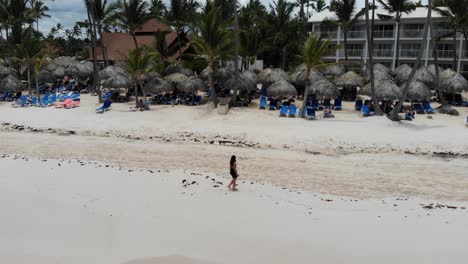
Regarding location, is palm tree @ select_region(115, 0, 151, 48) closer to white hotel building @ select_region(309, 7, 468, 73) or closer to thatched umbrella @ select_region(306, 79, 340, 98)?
thatched umbrella @ select_region(306, 79, 340, 98)

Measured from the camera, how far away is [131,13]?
97.7ft

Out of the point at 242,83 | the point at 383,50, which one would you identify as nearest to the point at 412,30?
the point at 383,50

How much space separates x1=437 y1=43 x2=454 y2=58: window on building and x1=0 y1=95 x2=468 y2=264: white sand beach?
72.5 ft

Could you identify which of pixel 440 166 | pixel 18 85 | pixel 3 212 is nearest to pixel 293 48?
pixel 18 85

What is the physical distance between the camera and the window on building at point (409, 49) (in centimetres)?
3969

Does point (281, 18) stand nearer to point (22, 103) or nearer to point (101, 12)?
point (101, 12)

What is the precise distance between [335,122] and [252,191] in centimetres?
925

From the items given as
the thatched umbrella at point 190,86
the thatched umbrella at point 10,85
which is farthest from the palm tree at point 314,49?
the thatched umbrella at point 10,85

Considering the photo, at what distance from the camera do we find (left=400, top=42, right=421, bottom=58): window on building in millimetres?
39688

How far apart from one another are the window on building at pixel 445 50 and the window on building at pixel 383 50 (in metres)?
4.37

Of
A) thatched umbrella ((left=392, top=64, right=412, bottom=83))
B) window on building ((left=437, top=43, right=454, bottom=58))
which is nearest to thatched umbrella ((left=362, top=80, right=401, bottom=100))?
thatched umbrella ((left=392, top=64, right=412, bottom=83))

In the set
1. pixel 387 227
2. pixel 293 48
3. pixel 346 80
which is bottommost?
pixel 387 227

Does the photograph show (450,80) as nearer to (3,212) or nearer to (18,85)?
(3,212)

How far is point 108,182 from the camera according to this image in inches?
416
